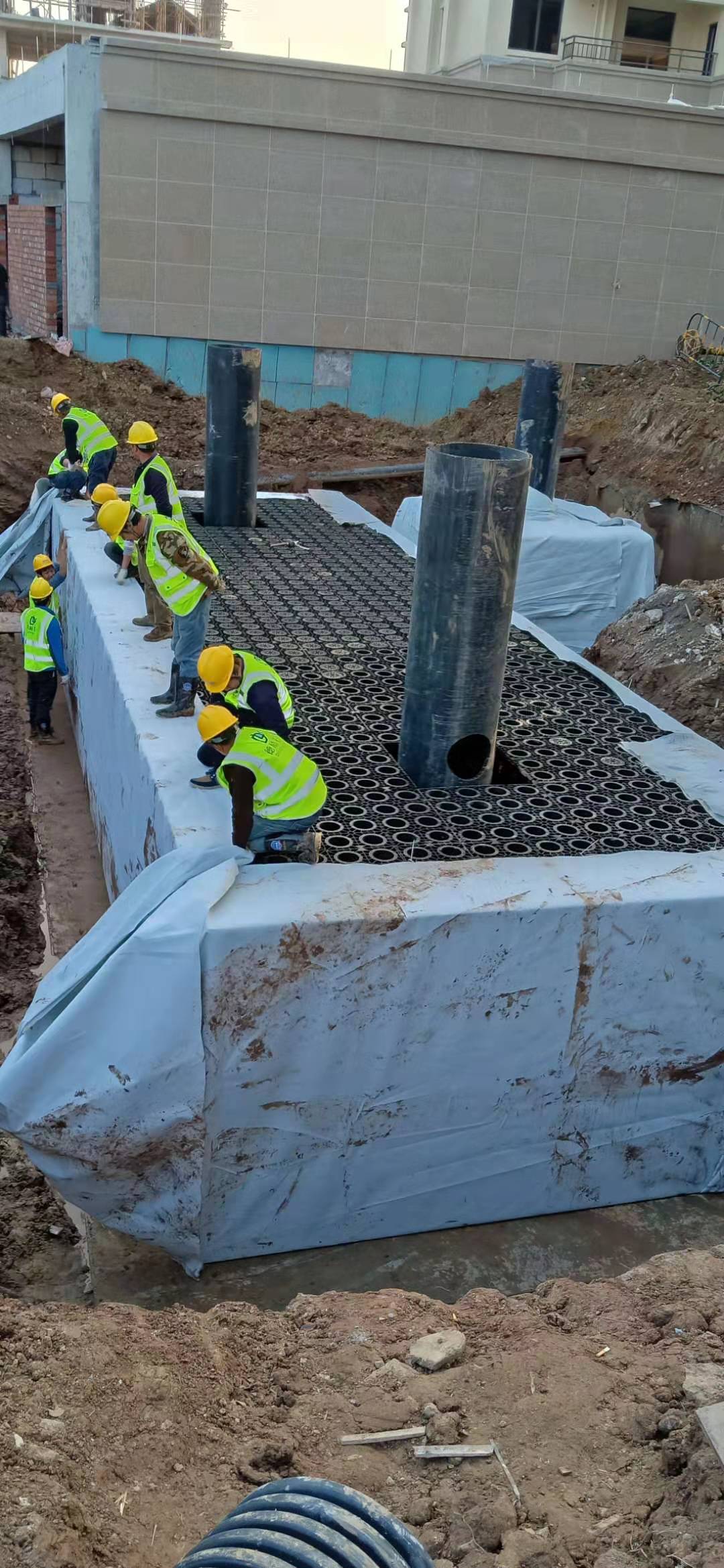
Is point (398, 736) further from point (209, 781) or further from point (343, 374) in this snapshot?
point (343, 374)

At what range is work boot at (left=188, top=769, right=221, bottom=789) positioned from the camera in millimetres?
5785

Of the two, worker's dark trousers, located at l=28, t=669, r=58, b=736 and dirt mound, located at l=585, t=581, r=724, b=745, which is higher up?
dirt mound, located at l=585, t=581, r=724, b=745

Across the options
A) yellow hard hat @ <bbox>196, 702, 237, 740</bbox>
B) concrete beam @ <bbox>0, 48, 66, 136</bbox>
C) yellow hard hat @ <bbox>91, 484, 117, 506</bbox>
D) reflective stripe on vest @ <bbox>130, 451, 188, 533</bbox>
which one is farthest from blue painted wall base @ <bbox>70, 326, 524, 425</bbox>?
yellow hard hat @ <bbox>196, 702, 237, 740</bbox>

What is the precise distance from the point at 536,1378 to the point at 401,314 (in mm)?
17396

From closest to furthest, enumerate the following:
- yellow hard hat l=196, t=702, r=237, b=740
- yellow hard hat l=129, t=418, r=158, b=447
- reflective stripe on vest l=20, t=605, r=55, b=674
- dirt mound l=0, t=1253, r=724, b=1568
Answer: dirt mound l=0, t=1253, r=724, b=1568 → yellow hard hat l=196, t=702, r=237, b=740 → yellow hard hat l=129, t=418, r=158, b=447 → reflective stripe on vest l=20, t=605, r=55, b=674

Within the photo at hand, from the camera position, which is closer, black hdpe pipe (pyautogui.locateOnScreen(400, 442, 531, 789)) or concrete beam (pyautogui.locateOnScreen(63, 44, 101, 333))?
black hdpe pipe (pyautogui.locateOnScreen(400, 442, 531, 789))

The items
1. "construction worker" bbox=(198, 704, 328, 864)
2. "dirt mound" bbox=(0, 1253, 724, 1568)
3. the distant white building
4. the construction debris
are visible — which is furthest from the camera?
the distant white building

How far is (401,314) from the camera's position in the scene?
731 inches

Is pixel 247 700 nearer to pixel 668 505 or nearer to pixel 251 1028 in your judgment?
pixel 251 1028

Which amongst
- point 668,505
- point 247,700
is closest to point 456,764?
point 247,700

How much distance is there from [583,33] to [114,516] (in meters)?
26.4

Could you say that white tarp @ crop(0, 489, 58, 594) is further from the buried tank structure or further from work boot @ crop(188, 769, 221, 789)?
work boot @ crop(188, 769, 221, 789)

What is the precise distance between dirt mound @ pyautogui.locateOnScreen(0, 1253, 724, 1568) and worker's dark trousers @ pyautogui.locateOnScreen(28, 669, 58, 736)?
6.00 m

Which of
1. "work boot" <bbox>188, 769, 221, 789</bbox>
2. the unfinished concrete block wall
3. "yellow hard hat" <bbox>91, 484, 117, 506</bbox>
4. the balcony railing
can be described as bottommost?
"work boot" <bbox>188, 769, 221, 789</bbox>
